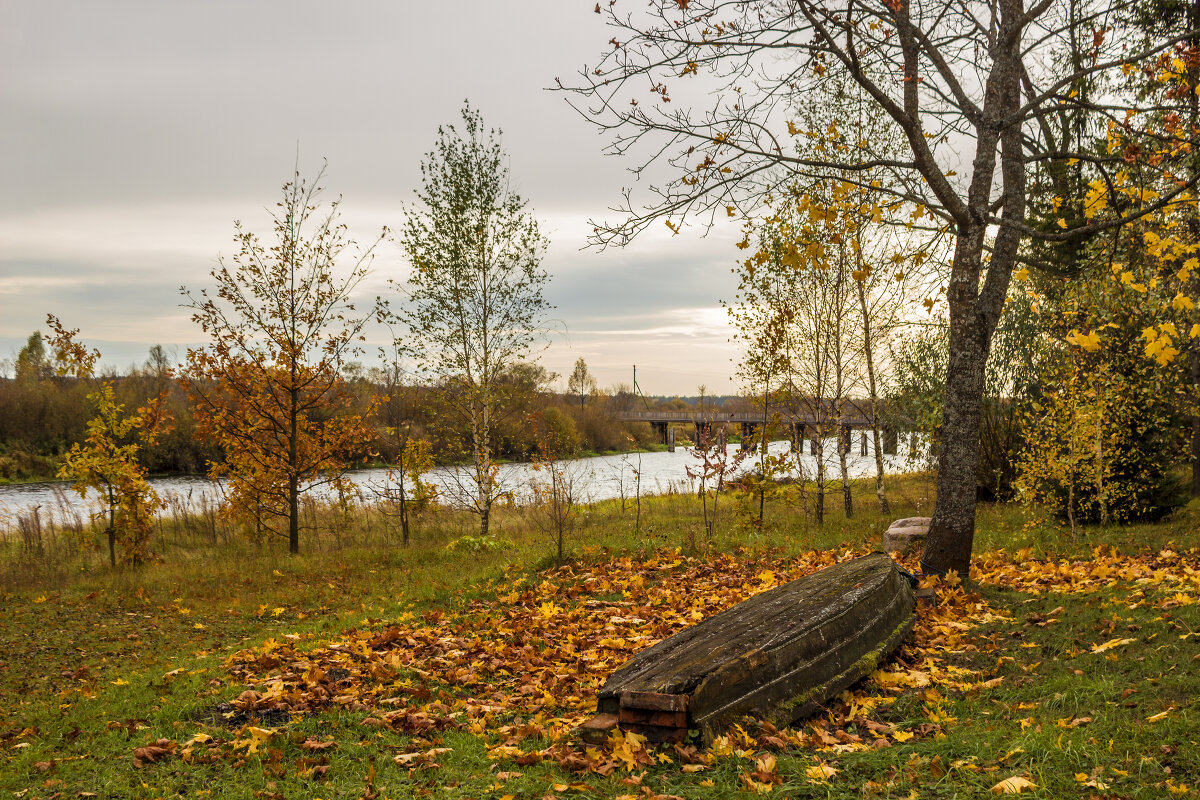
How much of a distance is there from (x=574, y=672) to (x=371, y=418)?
406 inches

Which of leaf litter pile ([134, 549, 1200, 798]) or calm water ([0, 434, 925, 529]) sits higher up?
calm water ([0, 434, 925, 529])

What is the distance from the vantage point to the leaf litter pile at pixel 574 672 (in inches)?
165

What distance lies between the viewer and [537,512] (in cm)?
1755

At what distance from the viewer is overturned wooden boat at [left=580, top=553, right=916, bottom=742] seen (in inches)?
169

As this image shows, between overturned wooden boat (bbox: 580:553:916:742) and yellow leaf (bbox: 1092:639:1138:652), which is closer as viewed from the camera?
overturned wooden boat (bbox: 580:553:916:742)

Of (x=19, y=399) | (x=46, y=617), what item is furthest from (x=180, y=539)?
(x=19, y=399)

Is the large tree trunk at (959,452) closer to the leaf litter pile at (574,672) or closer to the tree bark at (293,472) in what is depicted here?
the leaf litter pile at (574,672)

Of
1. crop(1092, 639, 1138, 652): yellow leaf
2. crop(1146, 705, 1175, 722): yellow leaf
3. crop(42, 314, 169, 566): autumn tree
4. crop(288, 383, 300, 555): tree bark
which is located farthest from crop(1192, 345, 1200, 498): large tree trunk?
crop(42, 314, 169, 566): autumn tree

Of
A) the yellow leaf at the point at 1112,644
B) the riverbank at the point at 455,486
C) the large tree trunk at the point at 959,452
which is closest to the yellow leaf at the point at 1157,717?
the yellow leaf at the point at 1112,644

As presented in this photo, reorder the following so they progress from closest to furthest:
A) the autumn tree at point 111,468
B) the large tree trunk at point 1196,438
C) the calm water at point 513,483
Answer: the autumn tree at point 111,468, the large tree trunk at point 1196,438, the calm water at point 513,483

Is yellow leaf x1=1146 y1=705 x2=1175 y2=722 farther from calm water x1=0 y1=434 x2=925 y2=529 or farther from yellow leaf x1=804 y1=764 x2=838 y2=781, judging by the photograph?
calm water x1=0 y1=434 x2=925 y2=529

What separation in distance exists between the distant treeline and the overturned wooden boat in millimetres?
9961

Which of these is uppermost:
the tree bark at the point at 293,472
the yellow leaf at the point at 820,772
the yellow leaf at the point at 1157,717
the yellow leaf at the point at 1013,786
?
the tree bark at the point at 293,472

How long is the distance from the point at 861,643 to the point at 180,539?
14235 millimetres
